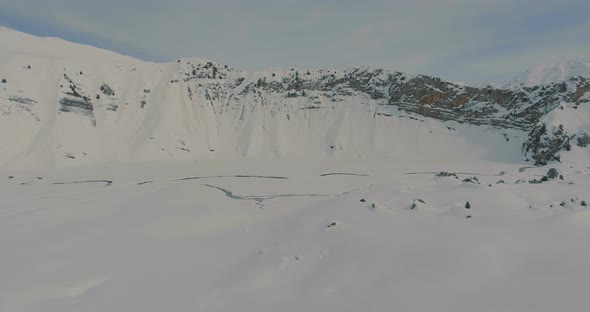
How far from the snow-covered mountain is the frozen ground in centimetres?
5209

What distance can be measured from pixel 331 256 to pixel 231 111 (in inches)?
3183

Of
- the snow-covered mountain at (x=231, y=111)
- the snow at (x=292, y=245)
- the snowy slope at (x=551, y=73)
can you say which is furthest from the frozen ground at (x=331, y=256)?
the snowy slope at (x=551, y=73)

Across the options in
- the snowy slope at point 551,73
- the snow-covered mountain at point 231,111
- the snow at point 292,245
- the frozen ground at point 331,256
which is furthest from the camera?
the snowy slope at point 551,73

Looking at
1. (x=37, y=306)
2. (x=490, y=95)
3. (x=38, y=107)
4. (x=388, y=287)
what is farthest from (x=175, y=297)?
(x=490, y=95)

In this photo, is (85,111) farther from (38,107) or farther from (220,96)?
(220,96)

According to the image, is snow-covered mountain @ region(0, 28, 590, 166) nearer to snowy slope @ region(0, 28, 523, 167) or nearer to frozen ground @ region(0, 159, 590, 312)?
snowy slope @ region(0, 28, 523, 167)

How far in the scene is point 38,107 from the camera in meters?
70.2

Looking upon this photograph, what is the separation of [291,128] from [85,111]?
139 feet

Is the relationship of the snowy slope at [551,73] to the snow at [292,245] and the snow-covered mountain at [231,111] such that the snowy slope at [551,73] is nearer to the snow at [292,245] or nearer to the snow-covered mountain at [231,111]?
the snow-covered mountain at [231,111]

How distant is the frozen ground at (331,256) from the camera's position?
7359mm

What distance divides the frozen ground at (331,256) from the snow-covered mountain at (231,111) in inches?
2051

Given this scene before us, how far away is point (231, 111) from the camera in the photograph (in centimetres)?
8850

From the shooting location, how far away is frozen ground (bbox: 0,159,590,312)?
736cm

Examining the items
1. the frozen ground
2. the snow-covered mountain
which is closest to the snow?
the frozen ground
